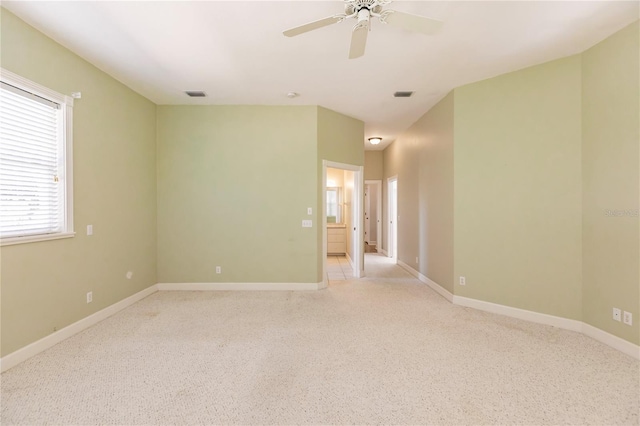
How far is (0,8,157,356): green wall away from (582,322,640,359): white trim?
16.7ft

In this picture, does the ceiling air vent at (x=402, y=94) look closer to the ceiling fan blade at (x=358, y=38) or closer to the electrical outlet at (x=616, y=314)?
the ceiling fan blade at (x=358, y=38)

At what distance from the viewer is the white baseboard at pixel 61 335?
221cm

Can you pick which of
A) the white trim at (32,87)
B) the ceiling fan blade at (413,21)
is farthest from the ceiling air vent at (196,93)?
the ceiling fan blade at (413,21)

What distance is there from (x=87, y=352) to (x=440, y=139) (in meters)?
4.67

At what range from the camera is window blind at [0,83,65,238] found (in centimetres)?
222

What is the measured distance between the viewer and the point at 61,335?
264cm

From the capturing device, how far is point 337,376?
2.10 m

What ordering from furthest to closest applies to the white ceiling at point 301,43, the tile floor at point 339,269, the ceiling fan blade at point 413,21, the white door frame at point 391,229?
the white door frame at point 391,229 < the tile floor at point 339,269 < the white ceiling at point 301,43 < the ceiling fan blade at point 413,21

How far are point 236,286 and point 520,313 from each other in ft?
12.2

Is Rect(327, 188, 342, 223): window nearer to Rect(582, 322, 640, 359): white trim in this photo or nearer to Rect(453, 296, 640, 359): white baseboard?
Rect(453, 296, 640, 359): white baseboard

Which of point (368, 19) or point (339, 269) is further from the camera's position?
point (339, 269)

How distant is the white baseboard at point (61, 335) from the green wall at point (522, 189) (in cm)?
424

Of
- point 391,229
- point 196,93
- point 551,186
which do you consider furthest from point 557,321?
point 196,93

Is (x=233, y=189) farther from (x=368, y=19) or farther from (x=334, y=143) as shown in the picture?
(x=368, y=19)
